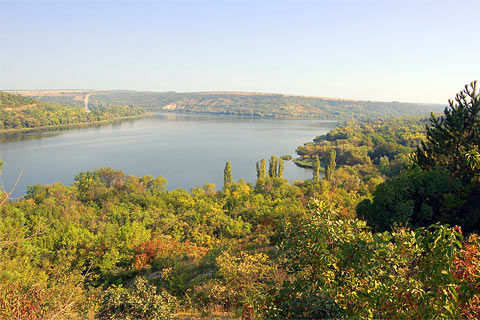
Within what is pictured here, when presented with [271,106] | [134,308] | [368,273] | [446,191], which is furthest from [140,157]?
[271,106]

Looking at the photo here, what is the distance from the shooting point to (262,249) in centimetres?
1103

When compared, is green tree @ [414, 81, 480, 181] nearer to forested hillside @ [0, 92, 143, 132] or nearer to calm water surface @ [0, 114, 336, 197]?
calm water surface @ [0, 114, 336, 197]

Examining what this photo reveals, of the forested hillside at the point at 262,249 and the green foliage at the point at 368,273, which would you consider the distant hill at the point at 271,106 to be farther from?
the green foliage at the point at 368,273

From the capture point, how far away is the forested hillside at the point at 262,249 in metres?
2.66

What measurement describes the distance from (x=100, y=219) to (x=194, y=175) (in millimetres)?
16425

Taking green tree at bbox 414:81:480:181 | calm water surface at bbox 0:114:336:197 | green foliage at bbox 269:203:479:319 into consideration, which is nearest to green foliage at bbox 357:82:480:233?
green tree at bbox 414:81:480:181

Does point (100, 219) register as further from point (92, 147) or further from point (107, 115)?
point (107, 115)

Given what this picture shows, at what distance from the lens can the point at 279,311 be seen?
3.17 meters

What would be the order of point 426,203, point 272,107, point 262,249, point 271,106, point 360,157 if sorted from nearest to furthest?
point 262,249 → point 426,203 → point 360,157 → point 272,107 → point 271,106

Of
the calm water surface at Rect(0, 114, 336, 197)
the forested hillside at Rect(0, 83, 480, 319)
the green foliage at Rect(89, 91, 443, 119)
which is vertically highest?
the green foliage at Rect(89, 91, 443, 119)

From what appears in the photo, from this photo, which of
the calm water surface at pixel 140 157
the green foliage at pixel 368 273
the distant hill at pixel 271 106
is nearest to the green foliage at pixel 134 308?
the green foliage at pixel 368 273

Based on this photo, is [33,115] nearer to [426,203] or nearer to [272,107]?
[426,203]

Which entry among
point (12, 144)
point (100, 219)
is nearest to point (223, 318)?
point (100, 219)

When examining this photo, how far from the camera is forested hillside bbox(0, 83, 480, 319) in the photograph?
2.66 m
